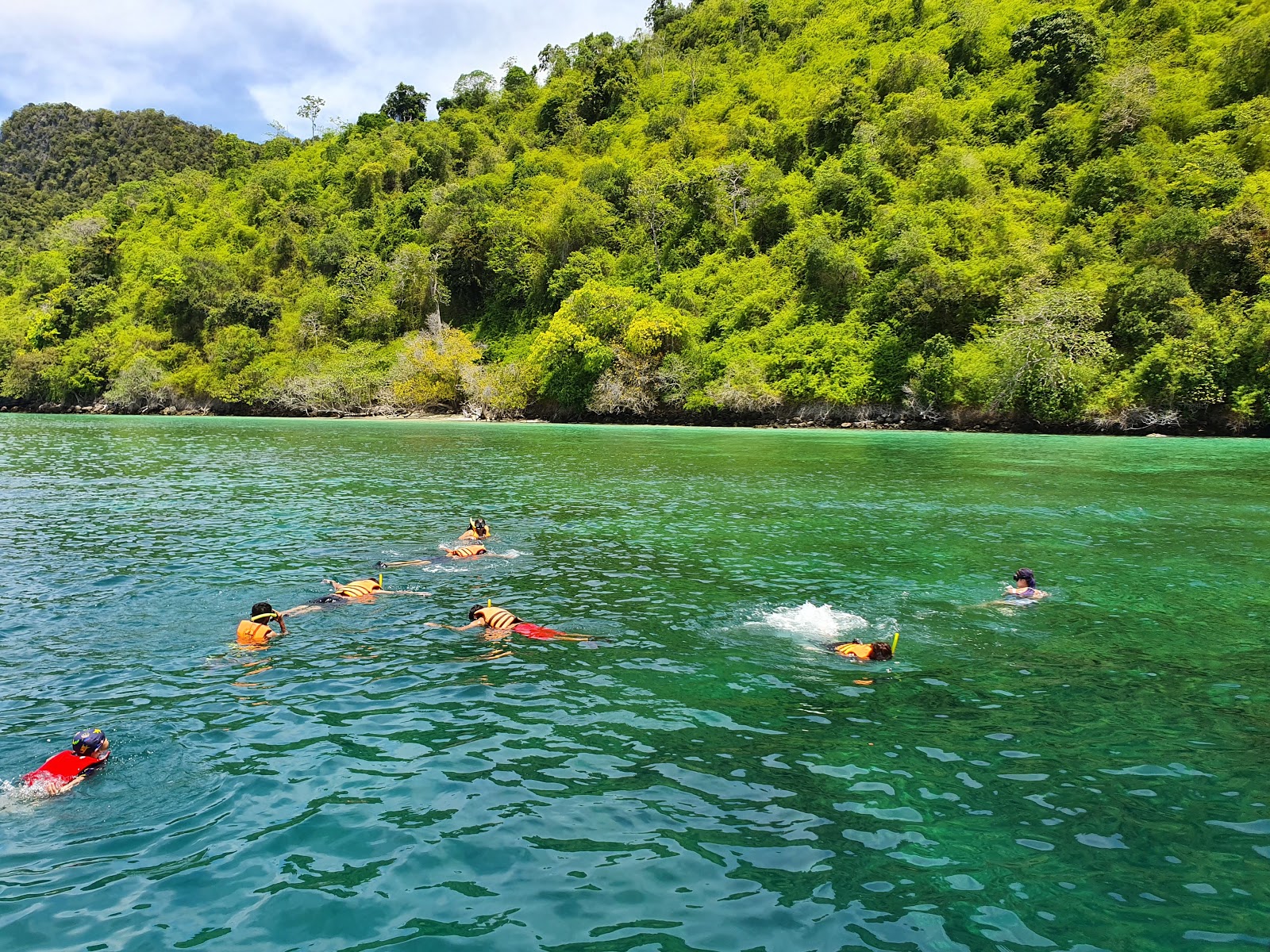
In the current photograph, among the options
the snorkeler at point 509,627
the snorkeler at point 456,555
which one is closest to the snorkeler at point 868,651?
the snorkeler at point 509,627

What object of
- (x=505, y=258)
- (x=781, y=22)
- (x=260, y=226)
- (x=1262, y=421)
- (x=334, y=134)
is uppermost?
(x=781, y=22)

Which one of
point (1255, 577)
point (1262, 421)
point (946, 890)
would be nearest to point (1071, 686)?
point (946, 890)

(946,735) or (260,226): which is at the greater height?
(260,226)

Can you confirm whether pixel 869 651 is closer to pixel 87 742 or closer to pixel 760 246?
pixel 87 742

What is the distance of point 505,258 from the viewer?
89.7 meters

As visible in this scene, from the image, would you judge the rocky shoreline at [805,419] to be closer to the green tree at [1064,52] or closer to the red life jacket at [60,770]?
the green tree at [1064,52]

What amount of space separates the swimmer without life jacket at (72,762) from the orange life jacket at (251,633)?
349 cm

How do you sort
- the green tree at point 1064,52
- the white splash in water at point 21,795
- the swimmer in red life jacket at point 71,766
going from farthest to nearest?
the green tree at point 1064,52, the swimmer in red life jacket at point 71,766, the white splash in water at point 21,795

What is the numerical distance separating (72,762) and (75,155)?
221 meters

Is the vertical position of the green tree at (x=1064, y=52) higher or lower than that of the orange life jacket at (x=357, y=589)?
higher

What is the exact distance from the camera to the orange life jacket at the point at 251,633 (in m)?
10.1

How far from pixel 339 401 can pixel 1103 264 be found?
261 feet

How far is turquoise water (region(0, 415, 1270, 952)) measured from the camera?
→ 4828mm

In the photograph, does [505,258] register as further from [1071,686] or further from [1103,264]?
[1071,686]
